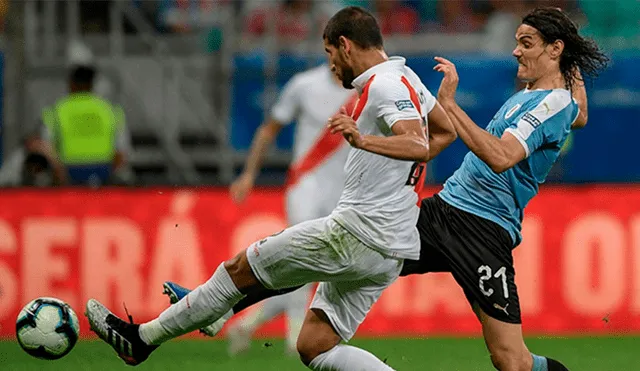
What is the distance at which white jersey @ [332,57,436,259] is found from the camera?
6.32m

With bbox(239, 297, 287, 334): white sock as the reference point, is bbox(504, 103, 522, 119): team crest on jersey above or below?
above

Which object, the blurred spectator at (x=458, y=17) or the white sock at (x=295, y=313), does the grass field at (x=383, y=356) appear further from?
the blurred spectator at (x=458, y=17)

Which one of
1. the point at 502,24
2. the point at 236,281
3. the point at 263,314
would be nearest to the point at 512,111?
the point at 236,281

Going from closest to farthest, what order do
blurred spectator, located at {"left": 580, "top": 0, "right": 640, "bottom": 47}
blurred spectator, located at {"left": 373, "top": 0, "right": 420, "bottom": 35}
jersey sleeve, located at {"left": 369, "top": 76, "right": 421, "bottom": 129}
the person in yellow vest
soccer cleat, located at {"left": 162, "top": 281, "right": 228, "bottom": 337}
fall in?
jersey sleeve, located at {"left": 369, "top": 76, "right": 421, "bottom": 129} < soccer cleat, located at {"left": 162, "top": 281, "right": 228, "bottom": 337} < the person in yellow vest < blurred spectator, located at {"left": 373, "top": 0, "right": 420, "bottom": 35} < blurred spectator, located at {"left": 580, "top": 0, "right": 640, "bottom": 47}

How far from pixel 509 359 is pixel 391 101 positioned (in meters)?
1.50

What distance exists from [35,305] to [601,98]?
922 cm

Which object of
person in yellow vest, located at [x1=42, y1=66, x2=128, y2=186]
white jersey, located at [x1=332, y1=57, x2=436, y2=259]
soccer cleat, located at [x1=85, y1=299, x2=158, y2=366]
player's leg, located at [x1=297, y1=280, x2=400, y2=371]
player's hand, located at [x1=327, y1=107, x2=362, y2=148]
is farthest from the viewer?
person in yellow vest, located at [x1=42, y1=66, x2=128, y2=186]

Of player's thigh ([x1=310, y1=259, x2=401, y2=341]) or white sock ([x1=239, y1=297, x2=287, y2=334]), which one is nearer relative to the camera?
player's thigh ([x1=310, y1=259, x2=401, y2=341])

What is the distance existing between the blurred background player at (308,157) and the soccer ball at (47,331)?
11.0 feet

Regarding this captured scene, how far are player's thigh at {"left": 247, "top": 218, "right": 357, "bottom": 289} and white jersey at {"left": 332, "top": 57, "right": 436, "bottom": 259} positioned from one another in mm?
110

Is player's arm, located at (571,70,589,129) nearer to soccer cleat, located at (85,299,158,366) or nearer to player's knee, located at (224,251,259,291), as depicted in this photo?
player's knee, located at (224,251,259,291)

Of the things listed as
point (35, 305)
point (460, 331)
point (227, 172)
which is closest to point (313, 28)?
point (227, 172)

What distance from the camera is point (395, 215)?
6.45 meters

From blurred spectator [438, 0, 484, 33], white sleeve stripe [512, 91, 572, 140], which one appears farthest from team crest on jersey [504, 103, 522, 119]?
blurred spectator [438, 0, 484, 33]
